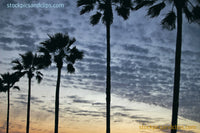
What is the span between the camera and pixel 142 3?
1319 cm

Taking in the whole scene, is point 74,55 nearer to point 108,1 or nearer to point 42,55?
point 42,55

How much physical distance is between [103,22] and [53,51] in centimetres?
681

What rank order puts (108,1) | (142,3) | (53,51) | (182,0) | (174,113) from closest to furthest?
(174,113) < (182,0) < (142,3) < (108,1) < (53,51)

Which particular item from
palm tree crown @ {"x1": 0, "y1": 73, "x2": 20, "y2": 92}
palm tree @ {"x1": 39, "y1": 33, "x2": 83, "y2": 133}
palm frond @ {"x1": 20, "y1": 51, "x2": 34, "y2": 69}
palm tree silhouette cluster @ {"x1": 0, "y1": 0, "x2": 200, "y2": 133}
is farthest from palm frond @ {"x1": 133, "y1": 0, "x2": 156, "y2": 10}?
palm tree crown @ {"x1": 0, "y1": 73, "x2": 20, "y2": 92}

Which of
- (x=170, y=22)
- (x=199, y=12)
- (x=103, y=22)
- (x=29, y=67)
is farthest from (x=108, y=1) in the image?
(x=29, y=67)

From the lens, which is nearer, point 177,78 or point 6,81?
point 177,78

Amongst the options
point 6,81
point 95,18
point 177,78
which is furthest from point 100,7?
point 6,81

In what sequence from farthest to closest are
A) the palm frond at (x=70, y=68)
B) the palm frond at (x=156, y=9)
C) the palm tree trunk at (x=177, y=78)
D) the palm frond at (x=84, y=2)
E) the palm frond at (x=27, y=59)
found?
1. the palm frond at (x=27, y=59)
2. the palm frond at (x=70, y=68)
3. the palm frond at (x=84, y=2)
4. the palm frond at (x=156, y=9)
5. the palm tree trunk at (x=177, y=78)

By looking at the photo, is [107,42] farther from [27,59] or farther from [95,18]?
[27,59]

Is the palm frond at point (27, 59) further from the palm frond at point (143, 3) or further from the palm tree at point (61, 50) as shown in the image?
the palm frond at point (143, 3)

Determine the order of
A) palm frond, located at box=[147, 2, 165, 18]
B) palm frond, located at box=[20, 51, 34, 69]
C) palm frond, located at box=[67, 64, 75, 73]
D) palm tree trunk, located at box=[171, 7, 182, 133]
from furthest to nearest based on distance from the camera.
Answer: palm frond, located at box=[20, 51, 34, 69] → palm frond, located at box=[67, 64, 75, 73] → palm frond, located at box=[147, 2, 165, 18] → palm tree trunk, located at box=[171, 7, 182, 133]

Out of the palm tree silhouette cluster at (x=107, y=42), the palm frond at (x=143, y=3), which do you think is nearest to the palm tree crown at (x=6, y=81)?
the palm tree silhouette cluster at (x=107, y=42)

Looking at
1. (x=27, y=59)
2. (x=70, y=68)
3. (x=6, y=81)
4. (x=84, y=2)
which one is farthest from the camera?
(x=6, y=81)

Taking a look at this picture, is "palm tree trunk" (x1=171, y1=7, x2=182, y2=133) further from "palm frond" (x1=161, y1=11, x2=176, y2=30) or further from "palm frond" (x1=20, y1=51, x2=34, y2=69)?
"palm frond" (x1=20, y1=51, x2=34, y2=69)
